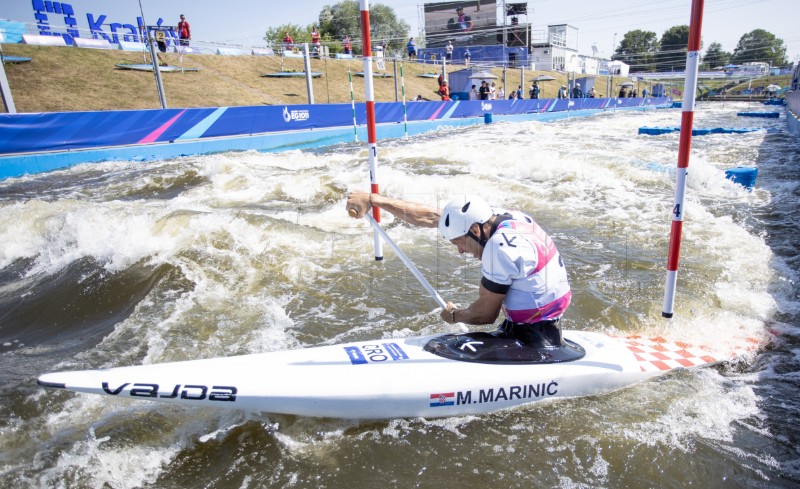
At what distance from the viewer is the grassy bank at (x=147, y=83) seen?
1927cm

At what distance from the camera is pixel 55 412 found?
2941 mm

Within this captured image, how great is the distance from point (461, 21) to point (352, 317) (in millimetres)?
58205

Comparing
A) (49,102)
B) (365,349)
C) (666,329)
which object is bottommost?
(666,329)

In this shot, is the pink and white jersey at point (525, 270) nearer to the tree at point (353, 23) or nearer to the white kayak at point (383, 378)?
the white kayak at point (383, 378)

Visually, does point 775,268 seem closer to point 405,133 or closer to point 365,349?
point 365,349

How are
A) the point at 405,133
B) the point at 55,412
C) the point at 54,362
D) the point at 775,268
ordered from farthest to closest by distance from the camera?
the point at 405,133, the point at 775,268, the point at 54,362, the point at 55,412

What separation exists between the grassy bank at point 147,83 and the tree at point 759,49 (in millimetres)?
88252

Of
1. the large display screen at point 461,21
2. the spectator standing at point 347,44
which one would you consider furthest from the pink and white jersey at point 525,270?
the large display screen at point 461,21

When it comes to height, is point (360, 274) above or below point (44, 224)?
below

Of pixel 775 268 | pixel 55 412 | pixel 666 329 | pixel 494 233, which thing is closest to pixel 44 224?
pixel 55 412

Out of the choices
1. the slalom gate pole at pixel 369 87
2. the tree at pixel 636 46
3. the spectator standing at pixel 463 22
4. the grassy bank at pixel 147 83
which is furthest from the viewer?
the tree at pixel 636 46

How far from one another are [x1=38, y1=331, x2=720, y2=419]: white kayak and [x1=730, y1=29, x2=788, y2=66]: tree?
338 feet

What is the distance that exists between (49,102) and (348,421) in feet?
70.6

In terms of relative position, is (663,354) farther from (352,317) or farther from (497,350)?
(352,317)
